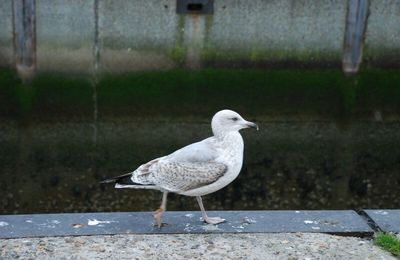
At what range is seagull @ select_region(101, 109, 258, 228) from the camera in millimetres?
4242

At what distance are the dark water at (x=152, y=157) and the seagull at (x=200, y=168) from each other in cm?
336

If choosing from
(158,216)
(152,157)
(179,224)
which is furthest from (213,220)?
(152,157)

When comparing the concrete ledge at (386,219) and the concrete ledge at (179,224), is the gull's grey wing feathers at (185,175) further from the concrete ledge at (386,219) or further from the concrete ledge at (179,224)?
the concrete ledge at (386,219)

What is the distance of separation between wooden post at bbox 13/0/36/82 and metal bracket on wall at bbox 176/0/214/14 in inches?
62.3

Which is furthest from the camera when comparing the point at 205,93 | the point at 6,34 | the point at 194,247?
the point at 205,93

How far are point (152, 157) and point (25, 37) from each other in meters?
1.89

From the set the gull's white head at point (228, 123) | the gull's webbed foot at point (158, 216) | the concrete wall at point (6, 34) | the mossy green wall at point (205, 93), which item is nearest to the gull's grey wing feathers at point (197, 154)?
the gull's white head at point (228, 123)

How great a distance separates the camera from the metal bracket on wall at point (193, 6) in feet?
25.5

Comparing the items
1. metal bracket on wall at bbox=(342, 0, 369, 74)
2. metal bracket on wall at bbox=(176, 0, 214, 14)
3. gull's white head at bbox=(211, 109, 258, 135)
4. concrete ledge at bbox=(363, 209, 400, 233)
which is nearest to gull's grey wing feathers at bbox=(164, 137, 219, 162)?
gull's white head at bbox=(211, 109, 258, 135)

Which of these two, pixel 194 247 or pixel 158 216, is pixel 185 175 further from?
pixel 194 247

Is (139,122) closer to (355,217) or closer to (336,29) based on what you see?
(336,29)

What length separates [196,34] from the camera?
7.83 m

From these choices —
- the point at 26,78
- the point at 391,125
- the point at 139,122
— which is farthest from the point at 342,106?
the point at 26,78

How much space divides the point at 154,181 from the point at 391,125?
4601 mm
